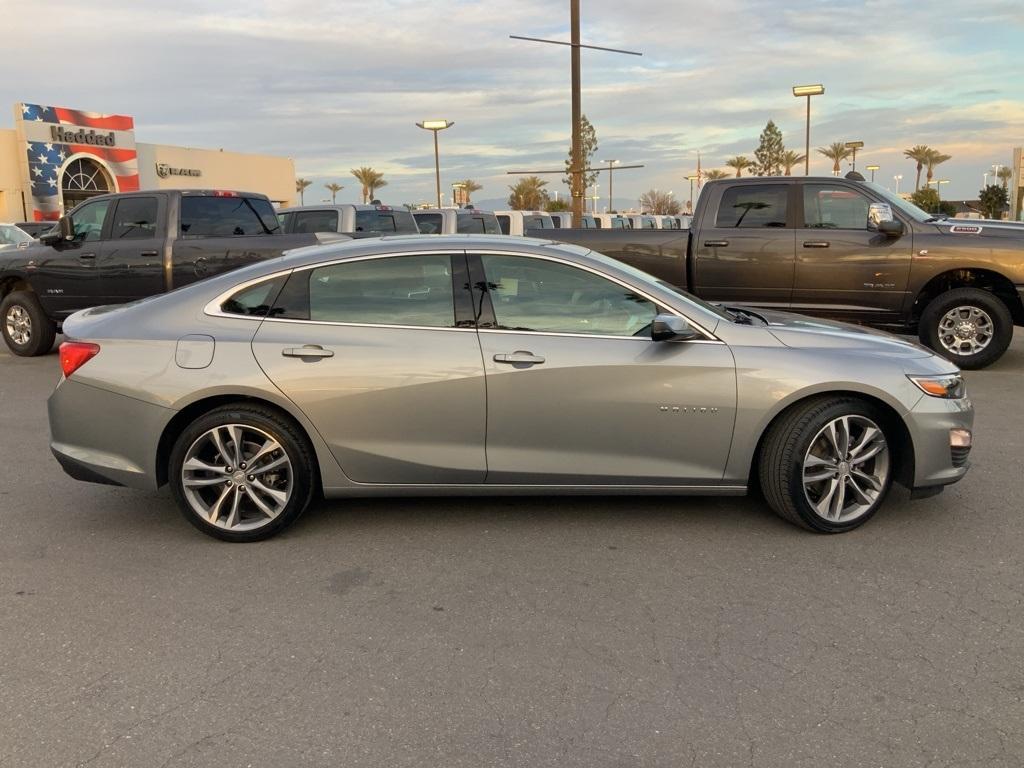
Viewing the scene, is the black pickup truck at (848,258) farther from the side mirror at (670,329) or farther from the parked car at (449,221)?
the parked car at (449,221)

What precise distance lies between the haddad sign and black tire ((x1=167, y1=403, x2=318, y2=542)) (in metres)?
38.5

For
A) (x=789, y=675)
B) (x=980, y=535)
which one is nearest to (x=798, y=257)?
(x=980, y=535)

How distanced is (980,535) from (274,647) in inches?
141

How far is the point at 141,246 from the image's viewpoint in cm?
Result: 979

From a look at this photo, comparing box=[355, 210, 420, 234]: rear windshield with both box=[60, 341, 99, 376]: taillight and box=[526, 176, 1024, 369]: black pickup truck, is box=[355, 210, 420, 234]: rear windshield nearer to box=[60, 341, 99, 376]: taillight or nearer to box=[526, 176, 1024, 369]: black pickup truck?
box=[526, 176, 1024, 369]: black pickup truck

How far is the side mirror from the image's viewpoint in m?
4.14

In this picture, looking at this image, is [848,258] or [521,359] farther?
[848,258]

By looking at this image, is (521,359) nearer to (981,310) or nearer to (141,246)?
(981,310)

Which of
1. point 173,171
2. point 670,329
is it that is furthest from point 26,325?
point 173,171

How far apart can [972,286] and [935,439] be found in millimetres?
5689

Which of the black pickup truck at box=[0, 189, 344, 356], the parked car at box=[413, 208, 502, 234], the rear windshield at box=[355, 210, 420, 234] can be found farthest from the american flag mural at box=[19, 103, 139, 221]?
the black pickup truck at box=[0, 189, 344, 356]

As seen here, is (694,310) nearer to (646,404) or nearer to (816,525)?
(646,404)

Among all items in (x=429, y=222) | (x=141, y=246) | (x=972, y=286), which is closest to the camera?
(x=972, y=286)

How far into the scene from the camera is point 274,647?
333cm
